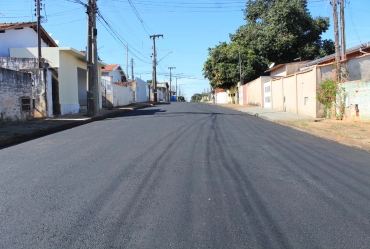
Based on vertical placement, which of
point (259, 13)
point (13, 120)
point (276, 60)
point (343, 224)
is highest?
point (259, 13)

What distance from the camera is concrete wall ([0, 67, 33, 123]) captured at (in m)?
14.8

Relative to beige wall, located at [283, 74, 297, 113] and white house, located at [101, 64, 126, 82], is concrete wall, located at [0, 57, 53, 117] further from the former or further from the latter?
white house, located at [101, 64, 126, 82]

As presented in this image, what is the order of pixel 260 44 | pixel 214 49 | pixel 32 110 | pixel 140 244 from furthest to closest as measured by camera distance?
pixel 214 49 → pixel 260 44 → pixel 32 110 → pixel 140 244

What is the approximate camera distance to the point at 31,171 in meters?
6.61

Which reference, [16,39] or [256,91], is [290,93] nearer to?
[256,91]

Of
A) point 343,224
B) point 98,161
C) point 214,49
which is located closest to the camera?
point 343,224

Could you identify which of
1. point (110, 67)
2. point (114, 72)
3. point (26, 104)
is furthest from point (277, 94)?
point (114, 72)

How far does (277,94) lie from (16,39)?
20.2 m

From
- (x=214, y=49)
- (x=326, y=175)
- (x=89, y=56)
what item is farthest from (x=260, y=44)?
(x=326, y=175)

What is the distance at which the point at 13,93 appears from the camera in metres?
15.6

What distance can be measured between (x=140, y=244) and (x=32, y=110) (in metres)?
15.8

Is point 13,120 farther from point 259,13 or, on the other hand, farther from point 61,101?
point 259,13

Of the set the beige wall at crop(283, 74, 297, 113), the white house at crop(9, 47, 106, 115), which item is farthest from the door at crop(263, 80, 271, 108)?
the white house at crop(9, 47, 106, 115)

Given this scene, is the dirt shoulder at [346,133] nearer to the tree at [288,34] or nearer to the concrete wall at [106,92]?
the concrete wall at [106,92]
